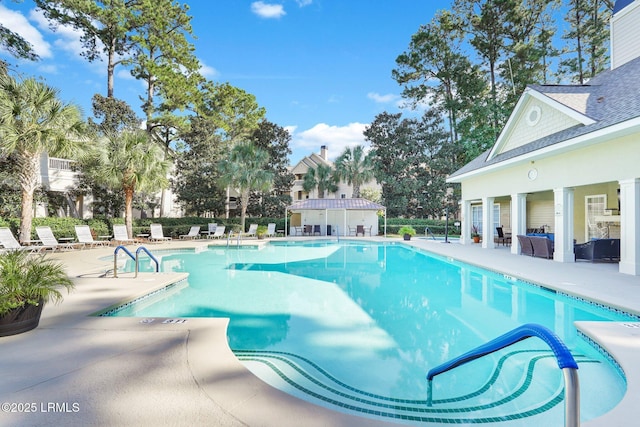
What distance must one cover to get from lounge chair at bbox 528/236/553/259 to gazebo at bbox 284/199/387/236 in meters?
14.7

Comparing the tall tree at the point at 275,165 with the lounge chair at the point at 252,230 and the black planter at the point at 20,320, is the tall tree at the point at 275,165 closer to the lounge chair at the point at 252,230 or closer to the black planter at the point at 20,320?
the lounge chair at the point at 252,230

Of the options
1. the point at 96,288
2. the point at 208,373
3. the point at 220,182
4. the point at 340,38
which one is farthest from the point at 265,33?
the point at 208,373

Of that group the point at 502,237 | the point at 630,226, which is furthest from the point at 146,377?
the point at 502,237

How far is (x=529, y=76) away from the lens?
2730 cm

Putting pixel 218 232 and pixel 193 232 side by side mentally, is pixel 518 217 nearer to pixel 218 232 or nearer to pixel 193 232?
pixel 218 232

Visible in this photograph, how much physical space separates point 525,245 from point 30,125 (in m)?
19.6

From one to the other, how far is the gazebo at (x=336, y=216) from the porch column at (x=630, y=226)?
59.3ft

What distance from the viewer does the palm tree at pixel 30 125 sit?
488 inches

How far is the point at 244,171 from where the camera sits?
24906 mm

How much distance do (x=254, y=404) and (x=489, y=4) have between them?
3550 centimetres

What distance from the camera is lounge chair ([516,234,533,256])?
500 inches

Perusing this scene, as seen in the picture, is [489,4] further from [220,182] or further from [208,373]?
[208,373]

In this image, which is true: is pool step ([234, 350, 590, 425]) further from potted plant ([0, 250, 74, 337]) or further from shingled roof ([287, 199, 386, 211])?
shingled roof ([287, 199, 386, 211])

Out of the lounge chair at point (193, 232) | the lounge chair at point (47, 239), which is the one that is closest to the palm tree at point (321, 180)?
the lounge chair at point (193, 232)
